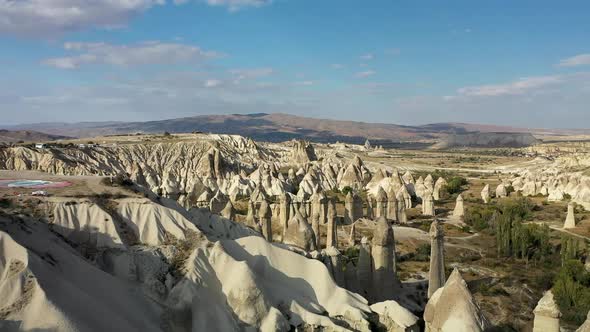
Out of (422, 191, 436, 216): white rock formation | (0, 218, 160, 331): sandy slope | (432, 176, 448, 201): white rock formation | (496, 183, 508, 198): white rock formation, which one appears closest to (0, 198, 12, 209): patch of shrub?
(0, 218, 160, 331): sandy slope

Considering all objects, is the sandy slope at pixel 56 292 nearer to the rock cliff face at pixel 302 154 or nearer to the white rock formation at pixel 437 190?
the white rock formation at pixel 437 190

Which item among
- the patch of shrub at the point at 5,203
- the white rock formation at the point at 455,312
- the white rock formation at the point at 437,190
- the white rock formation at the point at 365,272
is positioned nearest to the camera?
the white rock formation at the point at 455,312

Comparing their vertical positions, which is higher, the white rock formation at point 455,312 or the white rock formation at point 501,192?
the white rock formation at point 455,312

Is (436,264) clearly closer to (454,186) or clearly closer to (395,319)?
(395,319)

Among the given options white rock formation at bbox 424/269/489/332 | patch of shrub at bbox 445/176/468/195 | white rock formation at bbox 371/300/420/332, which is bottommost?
patch of shrub at bbox 445/176/468/195

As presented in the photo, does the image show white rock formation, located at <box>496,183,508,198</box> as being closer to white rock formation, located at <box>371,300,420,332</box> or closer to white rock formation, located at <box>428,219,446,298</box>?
white rock formation, located at <box>428,219,446,298</box>

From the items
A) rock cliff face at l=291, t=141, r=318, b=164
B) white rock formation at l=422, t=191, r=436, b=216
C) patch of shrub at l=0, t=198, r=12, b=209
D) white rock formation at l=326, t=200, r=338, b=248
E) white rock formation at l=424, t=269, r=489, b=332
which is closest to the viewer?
white rock formation at l=424, t=269, r=489, b=332

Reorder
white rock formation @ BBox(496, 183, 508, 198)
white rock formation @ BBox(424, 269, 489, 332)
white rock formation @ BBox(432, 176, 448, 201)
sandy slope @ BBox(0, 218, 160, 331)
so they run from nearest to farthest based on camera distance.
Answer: sandy slope @ BBox(0, 218, 160, 331) → white rock formation @ BBox(424, 269, 489, 332) → white rock formation @ BBox(432, 176, 448, 201) → white rock formation @ BBox(496, 183, 508, 198)

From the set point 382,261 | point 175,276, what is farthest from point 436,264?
point 175,276

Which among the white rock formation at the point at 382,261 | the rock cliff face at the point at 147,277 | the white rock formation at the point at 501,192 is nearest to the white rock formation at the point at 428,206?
the white rock formation at the point at 501,192

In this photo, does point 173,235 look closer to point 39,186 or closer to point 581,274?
point 39,186

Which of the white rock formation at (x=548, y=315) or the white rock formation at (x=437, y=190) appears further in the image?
the white rock formation at (x=437, y=190)
